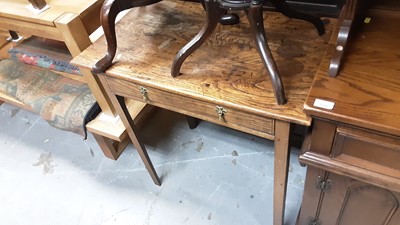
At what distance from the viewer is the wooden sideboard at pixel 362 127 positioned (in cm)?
59

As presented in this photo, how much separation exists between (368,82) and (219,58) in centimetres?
38

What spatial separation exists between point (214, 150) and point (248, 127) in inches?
29.0

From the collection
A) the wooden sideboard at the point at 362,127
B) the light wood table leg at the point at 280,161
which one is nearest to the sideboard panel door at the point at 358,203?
the wooden sideboard at the point at 362,127

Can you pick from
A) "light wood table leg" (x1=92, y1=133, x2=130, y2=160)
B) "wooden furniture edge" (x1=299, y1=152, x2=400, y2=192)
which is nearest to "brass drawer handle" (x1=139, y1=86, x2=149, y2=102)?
"wooden furniture edge" (x1=299, y1=152, x2=400, y2=192)

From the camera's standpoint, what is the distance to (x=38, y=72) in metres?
1.58

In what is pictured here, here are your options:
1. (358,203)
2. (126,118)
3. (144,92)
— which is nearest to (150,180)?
(126,118)

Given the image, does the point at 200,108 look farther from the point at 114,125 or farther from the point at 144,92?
the point at 114,125

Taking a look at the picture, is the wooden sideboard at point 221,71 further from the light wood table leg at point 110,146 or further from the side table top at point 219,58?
the light wood table leg at point 110,146

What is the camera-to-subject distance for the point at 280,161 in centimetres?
81

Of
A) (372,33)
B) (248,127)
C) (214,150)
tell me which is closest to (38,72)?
(214,150)

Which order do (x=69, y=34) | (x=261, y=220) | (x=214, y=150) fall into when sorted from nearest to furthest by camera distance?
(x=69, y=34) < (x=261, y=220) < (x=214, y=150)

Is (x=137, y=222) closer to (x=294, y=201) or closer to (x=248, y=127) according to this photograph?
(x=294, y=201)

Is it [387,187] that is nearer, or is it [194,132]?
[387,187]

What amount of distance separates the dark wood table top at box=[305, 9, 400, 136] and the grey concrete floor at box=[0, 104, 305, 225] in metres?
0.76
